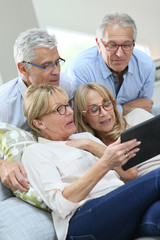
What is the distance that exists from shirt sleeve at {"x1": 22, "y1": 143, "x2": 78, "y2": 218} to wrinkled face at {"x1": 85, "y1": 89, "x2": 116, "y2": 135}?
549 mm

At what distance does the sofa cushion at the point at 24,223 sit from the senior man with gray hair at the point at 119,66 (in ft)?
3.73

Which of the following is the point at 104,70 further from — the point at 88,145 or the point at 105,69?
the point at 88,145

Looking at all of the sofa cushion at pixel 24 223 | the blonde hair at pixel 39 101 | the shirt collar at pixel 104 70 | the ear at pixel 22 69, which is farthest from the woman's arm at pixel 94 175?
the shirt collar at pixel 104 70

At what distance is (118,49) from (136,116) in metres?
0.49

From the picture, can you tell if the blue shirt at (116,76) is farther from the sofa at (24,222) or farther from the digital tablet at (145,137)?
the sofa at (24,222)

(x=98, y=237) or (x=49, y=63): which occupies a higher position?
(x=49, y=63)

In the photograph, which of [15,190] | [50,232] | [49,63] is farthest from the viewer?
[49,63]

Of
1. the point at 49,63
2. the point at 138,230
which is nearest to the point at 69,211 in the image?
the point at 138,230

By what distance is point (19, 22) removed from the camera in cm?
435

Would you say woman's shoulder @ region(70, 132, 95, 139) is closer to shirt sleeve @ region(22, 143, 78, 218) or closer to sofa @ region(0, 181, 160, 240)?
shirt sleeve @ region(22, 143, 78, 218)

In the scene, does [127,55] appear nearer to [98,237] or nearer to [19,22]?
[98,237]

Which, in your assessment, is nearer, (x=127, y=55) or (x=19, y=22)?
(x=127, y=55)

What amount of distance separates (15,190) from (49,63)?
0.79 metres

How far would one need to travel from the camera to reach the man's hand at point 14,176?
186 centimetres
